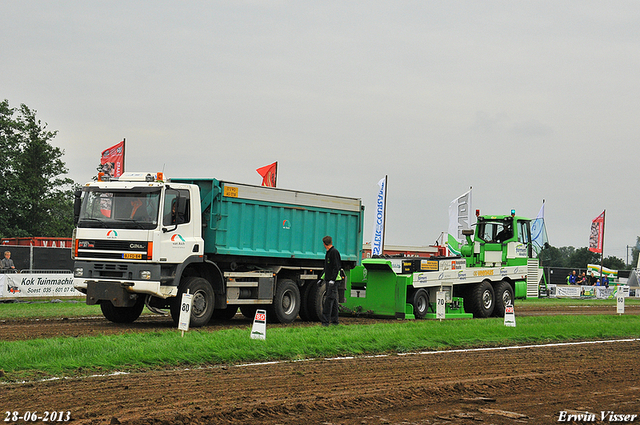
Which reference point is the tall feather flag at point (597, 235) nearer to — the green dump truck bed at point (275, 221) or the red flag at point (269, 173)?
the red flag at point (269, 173)

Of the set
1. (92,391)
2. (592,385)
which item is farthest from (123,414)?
(592,385)

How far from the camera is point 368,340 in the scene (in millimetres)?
12602

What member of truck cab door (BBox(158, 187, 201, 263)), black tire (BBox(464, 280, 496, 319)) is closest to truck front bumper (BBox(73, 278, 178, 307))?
truck cab door (BBox(158, 187, 201, 263))

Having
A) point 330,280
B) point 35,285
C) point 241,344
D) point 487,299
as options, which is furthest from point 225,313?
point 35,285

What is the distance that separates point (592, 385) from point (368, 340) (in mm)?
4530

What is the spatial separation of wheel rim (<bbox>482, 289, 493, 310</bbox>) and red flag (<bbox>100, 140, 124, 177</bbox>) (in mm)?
15538

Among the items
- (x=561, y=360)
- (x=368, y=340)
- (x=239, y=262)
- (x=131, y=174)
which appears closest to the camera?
(x=561, y=360)

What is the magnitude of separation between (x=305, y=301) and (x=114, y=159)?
1457 cm

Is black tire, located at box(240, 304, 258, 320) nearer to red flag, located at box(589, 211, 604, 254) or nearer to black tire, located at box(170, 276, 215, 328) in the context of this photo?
black tire, located at box(170, 276, 215, 328)

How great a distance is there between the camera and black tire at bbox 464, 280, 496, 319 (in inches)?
839

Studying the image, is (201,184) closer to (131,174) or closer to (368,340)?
(131,174)

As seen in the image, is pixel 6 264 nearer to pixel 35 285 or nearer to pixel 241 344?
pixel 35 285

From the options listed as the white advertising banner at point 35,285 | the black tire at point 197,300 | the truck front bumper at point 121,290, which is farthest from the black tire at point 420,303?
the white advertising banner at point 35,285

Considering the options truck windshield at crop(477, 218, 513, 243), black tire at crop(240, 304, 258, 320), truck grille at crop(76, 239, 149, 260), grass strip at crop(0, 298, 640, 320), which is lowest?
grass strip at crop(0, 298, 640, 320)
